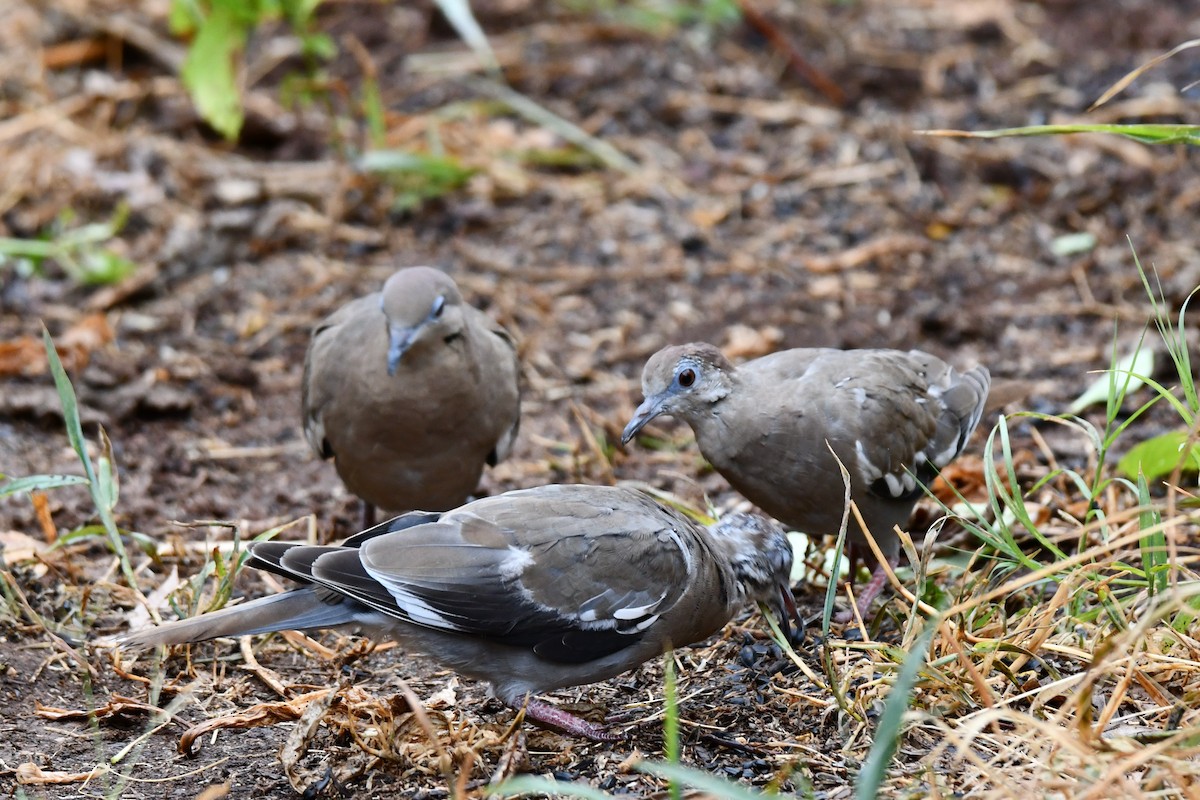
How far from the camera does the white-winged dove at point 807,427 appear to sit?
4488 mm

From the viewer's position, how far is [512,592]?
3.75 meters

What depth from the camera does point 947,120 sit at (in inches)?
Result: 329

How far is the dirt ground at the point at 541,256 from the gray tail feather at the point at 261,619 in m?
0.25

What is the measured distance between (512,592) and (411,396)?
1.35 m

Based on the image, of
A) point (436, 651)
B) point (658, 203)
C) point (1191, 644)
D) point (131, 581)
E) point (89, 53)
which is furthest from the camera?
point (89, 53)

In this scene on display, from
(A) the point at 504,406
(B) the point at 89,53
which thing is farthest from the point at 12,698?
(B) the point at 89,53

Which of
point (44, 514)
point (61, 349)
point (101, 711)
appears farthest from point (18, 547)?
point (61, 349)

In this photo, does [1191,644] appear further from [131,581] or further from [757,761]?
[131,581]

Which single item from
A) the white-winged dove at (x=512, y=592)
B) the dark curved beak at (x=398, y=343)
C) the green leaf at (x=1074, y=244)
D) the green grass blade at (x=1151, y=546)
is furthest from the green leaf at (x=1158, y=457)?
the green leaf at (x=1074, y=244)

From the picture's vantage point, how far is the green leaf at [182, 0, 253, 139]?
7184 mm

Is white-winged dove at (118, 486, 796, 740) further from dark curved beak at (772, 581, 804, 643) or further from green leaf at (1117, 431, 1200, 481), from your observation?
green leaf at (1117, 431, 1200, 481)

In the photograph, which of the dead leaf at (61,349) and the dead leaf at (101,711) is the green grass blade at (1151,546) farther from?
the dead leaf at (61,349)

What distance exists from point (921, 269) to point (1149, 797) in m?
4.65

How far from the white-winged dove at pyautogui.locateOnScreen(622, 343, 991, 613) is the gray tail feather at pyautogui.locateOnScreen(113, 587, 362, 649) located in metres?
1.14
